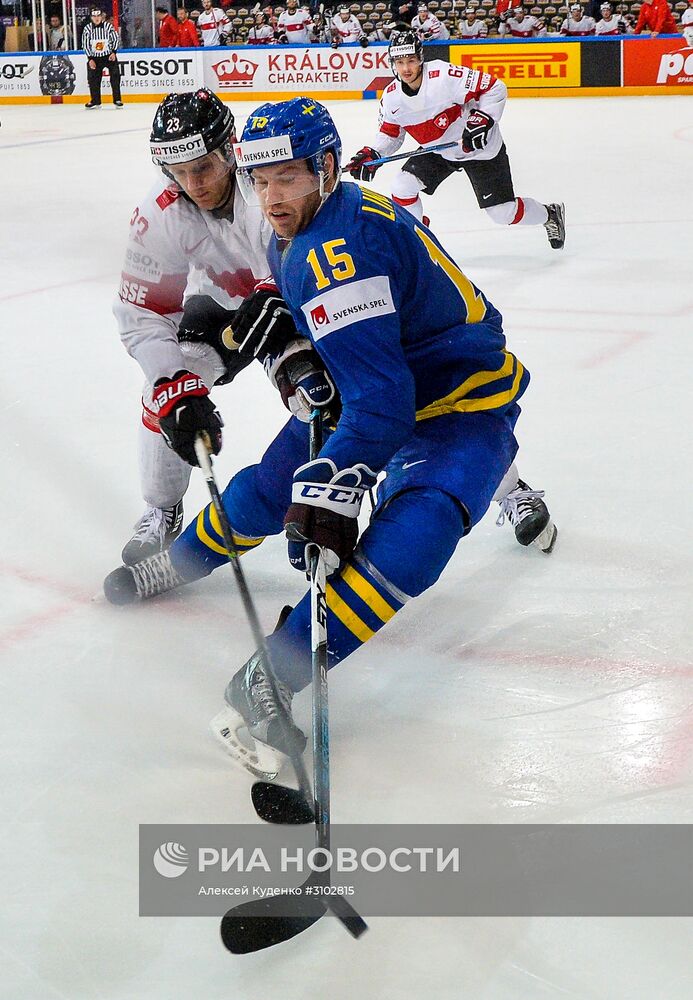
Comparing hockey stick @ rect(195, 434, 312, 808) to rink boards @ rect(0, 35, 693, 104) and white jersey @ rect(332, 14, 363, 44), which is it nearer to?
rink boards @ rect(0, 35, 693, 104)

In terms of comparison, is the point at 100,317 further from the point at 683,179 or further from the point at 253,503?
the point at 683,179

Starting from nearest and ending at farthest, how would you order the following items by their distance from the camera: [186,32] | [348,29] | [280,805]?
[280,805] < [348,29] < [186,32]

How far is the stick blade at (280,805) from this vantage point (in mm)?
1691

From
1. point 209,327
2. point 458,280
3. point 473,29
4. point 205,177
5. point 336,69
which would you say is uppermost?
point 205,177

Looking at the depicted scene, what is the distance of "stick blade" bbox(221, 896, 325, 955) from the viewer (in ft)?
4.73

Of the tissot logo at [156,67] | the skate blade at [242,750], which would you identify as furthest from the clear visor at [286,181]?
the tissot logo at [156,67]

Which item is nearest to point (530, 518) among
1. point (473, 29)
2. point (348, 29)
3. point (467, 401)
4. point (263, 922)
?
point (467, 401)

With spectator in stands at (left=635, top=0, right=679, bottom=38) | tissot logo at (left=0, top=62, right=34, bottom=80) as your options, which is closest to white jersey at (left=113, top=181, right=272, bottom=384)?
spectator in stands at (left=635, top=0, right=679, bottom=38)

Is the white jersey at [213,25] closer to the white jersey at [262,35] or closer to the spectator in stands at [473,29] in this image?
the white jersey at [262,35]

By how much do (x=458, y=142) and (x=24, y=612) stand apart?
446 centimetres

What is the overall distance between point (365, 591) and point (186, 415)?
62 centimetres

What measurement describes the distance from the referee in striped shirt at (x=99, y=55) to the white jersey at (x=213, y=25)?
1761 millimetres

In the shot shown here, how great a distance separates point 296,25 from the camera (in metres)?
16.7

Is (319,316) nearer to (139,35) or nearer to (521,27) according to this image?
(521,27)
